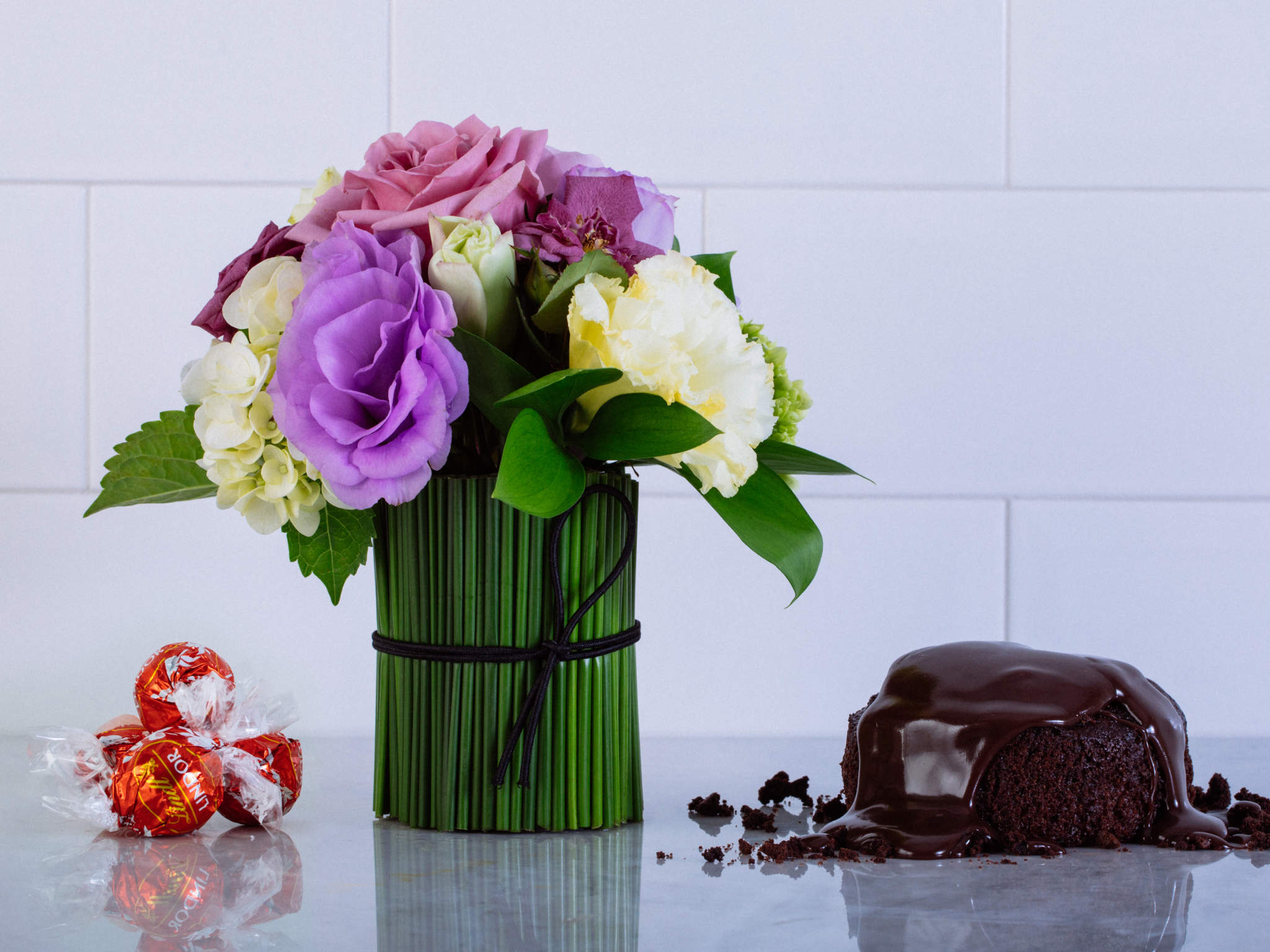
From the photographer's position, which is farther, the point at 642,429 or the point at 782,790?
the point at 782,790

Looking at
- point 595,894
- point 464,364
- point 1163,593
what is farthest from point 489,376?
point 1163,593

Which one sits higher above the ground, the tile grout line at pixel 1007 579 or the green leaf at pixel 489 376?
the green leaf at pixel 489 376

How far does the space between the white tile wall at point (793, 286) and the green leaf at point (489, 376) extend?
0.49 metres

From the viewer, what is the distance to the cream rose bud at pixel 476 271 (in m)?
0.60

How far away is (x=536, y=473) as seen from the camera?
58 centimetres

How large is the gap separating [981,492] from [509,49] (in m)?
0.58

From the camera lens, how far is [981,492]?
1097 mm

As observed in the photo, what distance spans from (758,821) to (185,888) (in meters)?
0.32

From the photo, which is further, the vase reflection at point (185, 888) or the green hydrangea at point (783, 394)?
the green hydrangea at point (783, 394)

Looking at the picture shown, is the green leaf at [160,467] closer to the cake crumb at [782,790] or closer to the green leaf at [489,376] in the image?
the green leaf at [489,376]

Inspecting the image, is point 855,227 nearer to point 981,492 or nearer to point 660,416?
point 981,492

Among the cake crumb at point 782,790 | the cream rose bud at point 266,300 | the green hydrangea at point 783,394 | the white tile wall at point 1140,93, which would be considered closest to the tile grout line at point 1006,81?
the white tile wall at point 1140,93

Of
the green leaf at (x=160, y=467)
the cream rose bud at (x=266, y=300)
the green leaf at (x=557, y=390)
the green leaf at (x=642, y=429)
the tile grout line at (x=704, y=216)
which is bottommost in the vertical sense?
the green leaf at (x=160, y=467)

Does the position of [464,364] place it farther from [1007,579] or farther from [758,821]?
[1007,579]
